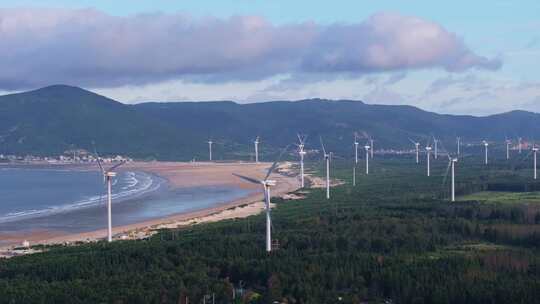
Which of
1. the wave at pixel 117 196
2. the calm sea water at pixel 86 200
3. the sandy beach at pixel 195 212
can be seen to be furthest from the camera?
the wave at pixel 117 196

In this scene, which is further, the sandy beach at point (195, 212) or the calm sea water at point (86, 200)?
the calm sea water at point (86, 200)

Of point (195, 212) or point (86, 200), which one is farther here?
point (86, 200)

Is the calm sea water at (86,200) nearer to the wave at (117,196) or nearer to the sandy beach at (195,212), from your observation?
the wave at (117,196)

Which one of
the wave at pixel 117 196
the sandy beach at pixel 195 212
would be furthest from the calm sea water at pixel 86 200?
the sandy beach at pixel 195 212

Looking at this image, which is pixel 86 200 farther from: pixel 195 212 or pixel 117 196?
pixel 195 212

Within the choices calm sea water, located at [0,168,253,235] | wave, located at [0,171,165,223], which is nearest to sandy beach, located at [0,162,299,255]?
calm sea water, located at [0,168,253,235]

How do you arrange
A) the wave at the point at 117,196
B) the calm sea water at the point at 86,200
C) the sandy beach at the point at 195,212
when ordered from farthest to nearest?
the wave at the point at 117,196
the calm sea water at the point at 86,200
the sandy beach at the point at 195,212

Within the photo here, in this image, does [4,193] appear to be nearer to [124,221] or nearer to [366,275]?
[124,221]

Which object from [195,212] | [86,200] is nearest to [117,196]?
[86,200]

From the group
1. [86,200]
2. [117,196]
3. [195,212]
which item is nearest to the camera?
[195,212]
